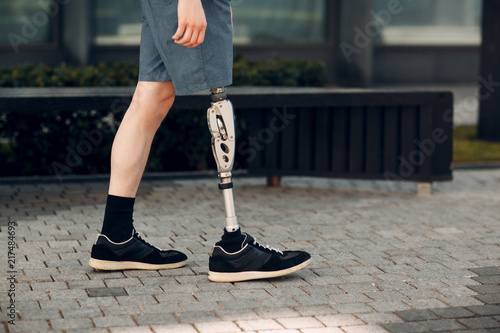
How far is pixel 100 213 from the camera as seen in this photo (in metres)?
5.36

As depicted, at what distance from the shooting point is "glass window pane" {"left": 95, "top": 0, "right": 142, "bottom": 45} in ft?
45.3

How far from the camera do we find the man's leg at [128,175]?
12.4 ft

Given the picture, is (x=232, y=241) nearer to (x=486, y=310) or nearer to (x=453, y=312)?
(x=453, y=312)

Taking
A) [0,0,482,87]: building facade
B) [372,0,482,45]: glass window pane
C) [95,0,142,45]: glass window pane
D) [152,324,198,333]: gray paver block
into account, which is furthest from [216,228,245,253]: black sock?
[372,0,482,45]: glass window pane

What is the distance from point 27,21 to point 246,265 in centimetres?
1054

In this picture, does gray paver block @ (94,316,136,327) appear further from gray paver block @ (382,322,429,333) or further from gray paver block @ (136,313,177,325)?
gray paver block @ (382,322,429,333)

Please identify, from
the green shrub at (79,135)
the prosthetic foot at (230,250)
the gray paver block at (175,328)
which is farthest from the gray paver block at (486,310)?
the green shrub at (79,135)

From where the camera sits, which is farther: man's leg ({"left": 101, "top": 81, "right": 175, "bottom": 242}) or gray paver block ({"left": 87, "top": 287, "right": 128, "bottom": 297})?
man's leg ({"left": 101, "top": 81, "right": 175, "bottom": 242})

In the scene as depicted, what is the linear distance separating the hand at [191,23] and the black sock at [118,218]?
0.80 meters

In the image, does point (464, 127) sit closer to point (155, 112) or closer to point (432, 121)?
point (432, 121)

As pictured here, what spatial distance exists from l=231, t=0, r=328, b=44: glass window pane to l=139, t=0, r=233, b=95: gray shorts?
Result: 10899 mm

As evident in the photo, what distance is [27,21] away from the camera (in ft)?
43.5

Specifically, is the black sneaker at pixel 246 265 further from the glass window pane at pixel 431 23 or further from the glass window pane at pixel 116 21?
the glass window pane at pixel 431 23

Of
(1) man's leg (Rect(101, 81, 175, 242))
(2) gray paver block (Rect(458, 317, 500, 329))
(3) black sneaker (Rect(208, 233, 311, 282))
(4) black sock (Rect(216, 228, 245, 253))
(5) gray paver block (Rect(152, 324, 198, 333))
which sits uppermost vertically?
(1) man's leg (Rect(101, 81, 175, 242))
